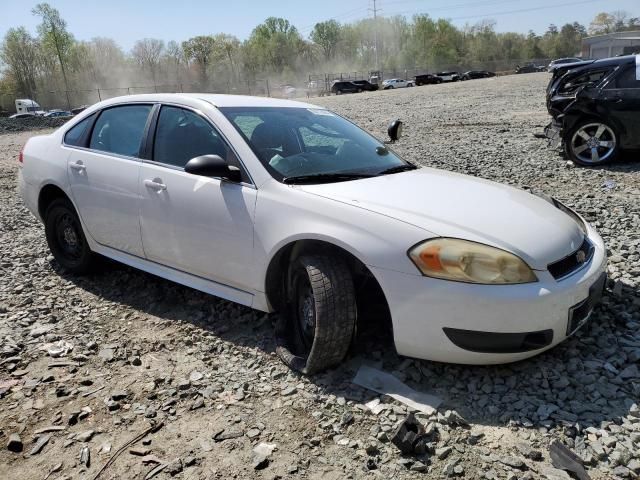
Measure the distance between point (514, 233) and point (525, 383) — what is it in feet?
2.68

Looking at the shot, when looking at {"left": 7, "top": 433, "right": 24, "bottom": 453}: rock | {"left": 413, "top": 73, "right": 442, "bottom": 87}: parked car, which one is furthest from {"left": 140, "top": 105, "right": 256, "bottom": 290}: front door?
{"left": 413, "top": 73, "right": 442, "bottom": 87}: parked car

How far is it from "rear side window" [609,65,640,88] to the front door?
7.36 m

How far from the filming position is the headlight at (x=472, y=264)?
8.64 ft

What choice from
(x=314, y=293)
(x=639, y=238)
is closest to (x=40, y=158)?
(x=314, y=293)

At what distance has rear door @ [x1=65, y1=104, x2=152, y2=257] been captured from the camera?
399cm

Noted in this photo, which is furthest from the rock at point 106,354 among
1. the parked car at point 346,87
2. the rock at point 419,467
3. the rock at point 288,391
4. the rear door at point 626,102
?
the parked car at point 346,87

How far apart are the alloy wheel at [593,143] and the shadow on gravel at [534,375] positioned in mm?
5435

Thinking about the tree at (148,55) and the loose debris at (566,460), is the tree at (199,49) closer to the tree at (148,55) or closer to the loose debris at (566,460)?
the tree at (148,55)

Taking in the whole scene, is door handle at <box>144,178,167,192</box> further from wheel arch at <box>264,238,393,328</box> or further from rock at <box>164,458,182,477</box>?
rock at <box>164,458,182,477</box>

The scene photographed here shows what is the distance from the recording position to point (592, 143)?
8508 millimetres

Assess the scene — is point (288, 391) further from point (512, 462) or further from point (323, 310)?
point (512, 462)

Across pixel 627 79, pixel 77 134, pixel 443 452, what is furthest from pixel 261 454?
pixel 627 79

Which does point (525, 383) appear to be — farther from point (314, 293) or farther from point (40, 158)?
Answer: point (40, 158)

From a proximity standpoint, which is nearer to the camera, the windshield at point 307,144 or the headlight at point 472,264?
the headlight at point 472,264
